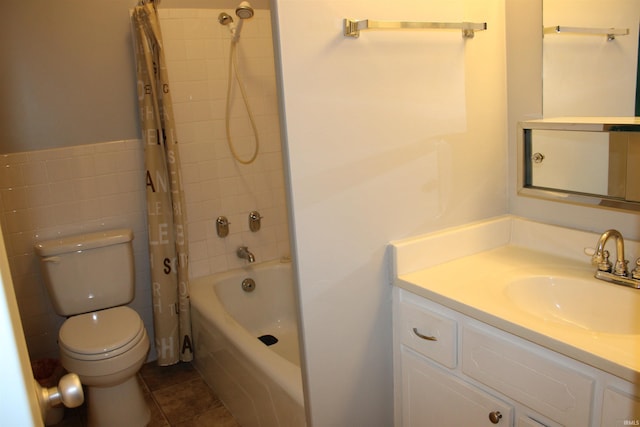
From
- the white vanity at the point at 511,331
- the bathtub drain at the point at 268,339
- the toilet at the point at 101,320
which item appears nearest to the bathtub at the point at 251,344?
the bathtub drain at the point at 268,339

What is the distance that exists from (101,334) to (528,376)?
1857 mm

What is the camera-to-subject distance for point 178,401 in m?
2.62

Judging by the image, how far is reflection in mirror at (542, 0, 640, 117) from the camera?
146 centimetres

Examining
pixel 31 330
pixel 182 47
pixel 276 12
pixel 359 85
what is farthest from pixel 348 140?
pixel 31 330

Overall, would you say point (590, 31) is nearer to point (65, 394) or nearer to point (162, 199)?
point (65, 394)

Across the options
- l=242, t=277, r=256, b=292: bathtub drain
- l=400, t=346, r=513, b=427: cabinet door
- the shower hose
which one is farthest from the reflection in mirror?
l=242, t=277, r=256, b=292: bathtub drain

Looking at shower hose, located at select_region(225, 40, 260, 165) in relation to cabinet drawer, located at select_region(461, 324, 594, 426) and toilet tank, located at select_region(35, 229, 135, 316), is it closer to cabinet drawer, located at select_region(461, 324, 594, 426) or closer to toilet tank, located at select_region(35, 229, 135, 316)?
toilet tank, located at select_region(35, 229, 135, 316)

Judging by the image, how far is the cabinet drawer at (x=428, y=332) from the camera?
4.99 feet

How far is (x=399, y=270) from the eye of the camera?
170 centimetres

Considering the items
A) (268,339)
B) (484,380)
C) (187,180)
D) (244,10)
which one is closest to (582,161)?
(484,380)

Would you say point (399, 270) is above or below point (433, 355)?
above

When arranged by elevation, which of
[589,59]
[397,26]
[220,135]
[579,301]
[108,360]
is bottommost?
[108,360]

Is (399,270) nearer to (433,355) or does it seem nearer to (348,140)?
(433,355)

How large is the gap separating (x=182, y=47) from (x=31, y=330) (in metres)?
1.69
